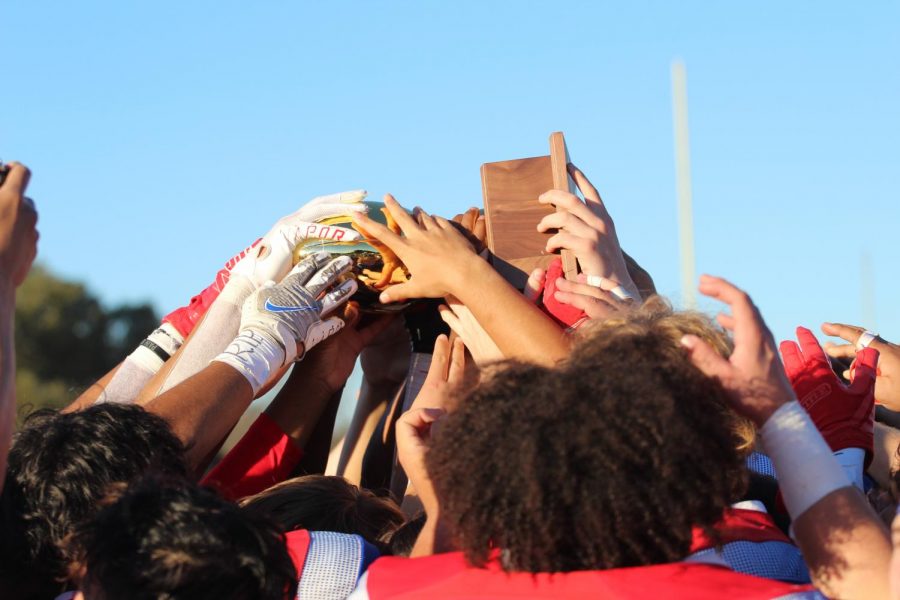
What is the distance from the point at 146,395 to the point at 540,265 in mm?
1248

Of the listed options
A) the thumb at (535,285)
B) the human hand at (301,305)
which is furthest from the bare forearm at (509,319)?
the human hand at (301,305)

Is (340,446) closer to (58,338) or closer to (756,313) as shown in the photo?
(756,313)

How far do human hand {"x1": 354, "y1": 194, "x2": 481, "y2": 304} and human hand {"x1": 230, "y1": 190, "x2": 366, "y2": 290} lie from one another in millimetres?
125

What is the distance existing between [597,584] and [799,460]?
1.54 ft

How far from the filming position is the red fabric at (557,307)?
2813 mm

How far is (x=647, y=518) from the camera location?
163 cm

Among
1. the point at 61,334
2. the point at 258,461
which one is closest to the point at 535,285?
the point at 258,461

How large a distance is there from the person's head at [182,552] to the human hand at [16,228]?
1.66ft

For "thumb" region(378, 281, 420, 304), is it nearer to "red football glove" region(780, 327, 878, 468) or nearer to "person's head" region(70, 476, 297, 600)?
"red football glove" region(780, 327, 878, 468)

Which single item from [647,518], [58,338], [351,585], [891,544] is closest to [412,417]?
[351,585]

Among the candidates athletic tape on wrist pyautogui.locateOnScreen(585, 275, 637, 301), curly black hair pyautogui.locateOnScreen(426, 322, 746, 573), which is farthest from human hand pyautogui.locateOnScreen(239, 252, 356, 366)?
curly black hair pyautogui.locateOnScreen(426, 322, 746, 573)

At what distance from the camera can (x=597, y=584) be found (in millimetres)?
1623

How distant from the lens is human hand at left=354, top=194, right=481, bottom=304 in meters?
2.84

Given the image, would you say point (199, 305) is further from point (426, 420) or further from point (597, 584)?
point (597, 584)
